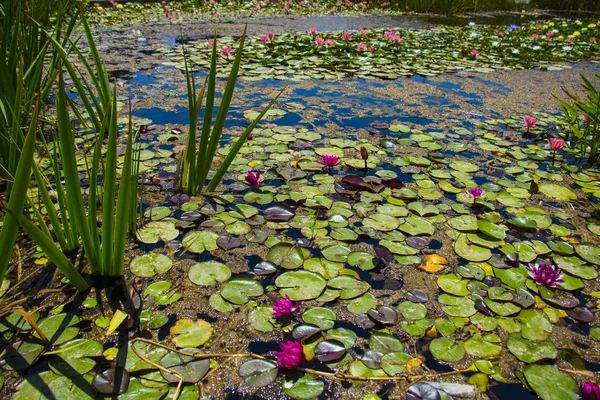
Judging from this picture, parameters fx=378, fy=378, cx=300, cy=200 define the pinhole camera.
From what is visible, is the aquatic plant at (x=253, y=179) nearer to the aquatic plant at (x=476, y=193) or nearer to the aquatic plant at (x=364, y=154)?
the aquatic plant at (x=364, y=154)

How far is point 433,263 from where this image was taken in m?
1.37

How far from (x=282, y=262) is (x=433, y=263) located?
1.79ft

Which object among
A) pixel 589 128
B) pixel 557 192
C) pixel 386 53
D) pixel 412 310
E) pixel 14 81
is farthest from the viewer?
pixel 386 53

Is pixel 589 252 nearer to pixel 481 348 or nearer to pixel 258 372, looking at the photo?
pixel 481 348

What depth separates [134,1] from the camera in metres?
8.96

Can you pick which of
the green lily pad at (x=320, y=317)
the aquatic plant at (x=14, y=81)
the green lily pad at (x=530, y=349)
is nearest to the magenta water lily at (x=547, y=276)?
the green lily pad at (x=530, y=349)

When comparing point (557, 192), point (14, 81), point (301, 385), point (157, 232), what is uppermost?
point (14, 81)

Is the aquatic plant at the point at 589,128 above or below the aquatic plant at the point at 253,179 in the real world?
above

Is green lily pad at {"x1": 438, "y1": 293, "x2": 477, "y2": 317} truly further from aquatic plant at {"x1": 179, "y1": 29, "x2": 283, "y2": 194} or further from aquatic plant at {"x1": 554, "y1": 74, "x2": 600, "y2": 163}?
aquatic plant at {"x1": 554, "y1": 74, "x2": 600, "y2": 163}

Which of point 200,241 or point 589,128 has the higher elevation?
point 589,128

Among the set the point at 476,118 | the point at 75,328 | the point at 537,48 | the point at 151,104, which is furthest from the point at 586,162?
the point at 537,48

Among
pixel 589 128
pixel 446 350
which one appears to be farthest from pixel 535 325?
pixel 589 128

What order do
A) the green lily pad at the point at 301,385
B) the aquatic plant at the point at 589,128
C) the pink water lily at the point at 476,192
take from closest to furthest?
the green lily pad at the point at 301,385 → the pink water lily at the point at 476,192 → the aquatic plant at the point at 589,128

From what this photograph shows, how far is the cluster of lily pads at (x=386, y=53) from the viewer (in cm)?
383
